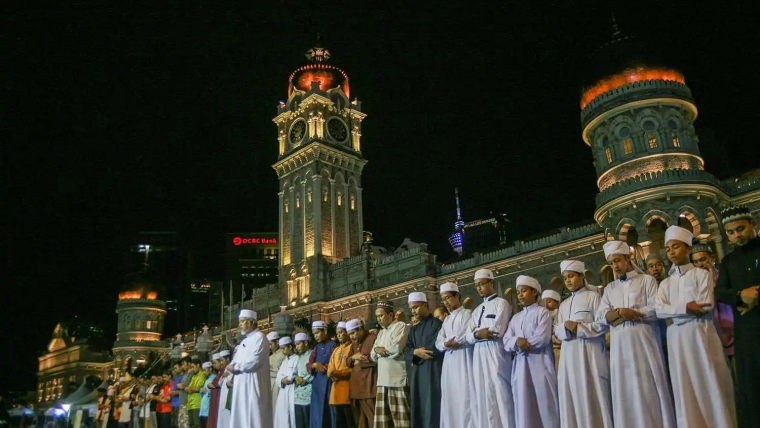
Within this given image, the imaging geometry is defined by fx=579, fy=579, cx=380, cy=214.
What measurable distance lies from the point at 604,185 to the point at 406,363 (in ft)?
66.4

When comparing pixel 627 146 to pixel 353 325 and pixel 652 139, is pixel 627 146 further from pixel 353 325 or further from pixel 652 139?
pixel 353 325

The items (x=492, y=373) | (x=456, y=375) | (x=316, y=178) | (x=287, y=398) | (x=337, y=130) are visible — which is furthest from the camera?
(x=337, y=130)

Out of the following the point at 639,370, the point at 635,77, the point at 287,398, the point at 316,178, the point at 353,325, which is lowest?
the point at 287,398

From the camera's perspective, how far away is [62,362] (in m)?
70.1

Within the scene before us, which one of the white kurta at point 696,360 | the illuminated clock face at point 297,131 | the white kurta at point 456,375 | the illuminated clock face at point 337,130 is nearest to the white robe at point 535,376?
the white kurta at point 456,375

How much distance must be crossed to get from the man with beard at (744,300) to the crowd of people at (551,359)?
0.04 ft

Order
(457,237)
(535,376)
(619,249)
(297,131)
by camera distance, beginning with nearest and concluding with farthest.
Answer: (619,249) < (535,376) < (297,131) < (457,237)

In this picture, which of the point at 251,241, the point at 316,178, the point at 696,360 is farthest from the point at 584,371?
the point at 251,241

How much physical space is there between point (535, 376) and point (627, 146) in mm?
20468

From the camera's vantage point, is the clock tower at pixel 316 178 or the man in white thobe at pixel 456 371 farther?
the clock tower at pixel 316 178

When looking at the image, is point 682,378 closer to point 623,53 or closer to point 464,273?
point 623,53

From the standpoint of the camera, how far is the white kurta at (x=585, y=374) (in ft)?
20.1

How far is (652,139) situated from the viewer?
79.5ft

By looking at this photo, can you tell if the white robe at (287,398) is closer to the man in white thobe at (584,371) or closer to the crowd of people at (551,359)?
the crowd of people at (551,359)
